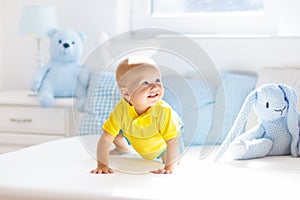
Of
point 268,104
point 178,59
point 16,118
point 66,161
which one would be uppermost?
point 178,59

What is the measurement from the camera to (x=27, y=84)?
3402mm

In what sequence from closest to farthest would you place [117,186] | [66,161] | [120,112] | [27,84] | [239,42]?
[117,186], [120,112], [66,161], [239,42], [27,84]

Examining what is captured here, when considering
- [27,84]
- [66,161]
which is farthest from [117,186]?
[27,84]

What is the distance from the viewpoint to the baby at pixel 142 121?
1.66 m

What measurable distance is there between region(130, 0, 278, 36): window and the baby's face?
1.44 meters

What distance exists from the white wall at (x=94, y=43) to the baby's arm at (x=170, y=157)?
1.20 m

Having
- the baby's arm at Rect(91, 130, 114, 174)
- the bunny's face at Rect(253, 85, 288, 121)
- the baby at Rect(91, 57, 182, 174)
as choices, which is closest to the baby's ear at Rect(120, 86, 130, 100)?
the baby at Rect(91, 57, 182, 174)

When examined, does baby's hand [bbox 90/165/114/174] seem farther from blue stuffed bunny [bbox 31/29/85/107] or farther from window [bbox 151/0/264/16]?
window [bbox 151/0/264/16]

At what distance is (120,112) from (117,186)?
9.7 inches

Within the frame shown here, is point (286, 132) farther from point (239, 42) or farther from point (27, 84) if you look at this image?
point (27, 84)

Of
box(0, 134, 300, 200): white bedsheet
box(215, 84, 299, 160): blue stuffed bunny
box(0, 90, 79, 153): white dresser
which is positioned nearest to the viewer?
box(0, 134, 300, 200): white bedsheet

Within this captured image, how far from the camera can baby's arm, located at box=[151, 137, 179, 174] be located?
67.2 inches

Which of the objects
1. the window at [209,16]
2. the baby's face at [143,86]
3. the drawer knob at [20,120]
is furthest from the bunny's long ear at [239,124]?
the drawer knob at [20,120]

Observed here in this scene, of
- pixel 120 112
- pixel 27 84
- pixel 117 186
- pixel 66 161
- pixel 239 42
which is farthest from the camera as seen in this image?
pixel 27 84
